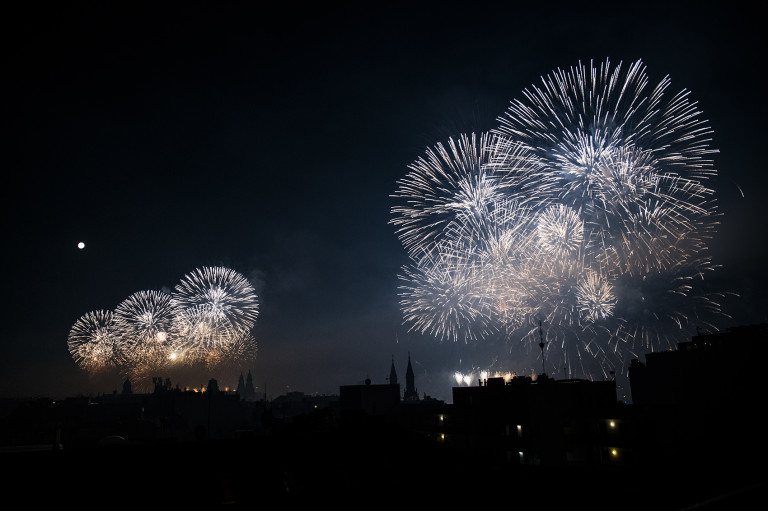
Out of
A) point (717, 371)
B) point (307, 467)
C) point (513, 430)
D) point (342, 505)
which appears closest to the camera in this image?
point (342, 505)

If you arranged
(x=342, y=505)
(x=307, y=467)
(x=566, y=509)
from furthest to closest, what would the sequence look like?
(x=307, y=467)
(x=342, y=505)
(x=566, y=509)

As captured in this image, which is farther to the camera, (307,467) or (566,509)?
(307,467)

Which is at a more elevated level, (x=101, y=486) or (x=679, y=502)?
(x=679, y=502)

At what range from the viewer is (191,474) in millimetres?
19250

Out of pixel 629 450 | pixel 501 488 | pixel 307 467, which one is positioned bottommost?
pixel 629 450

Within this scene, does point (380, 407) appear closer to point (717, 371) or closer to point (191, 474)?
point (717, 371)

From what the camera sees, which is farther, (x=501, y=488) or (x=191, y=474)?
(x=501, y=488)

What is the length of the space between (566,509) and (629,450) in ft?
136

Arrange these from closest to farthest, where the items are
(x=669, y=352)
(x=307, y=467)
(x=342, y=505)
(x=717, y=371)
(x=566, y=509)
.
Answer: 1. (x=566, y=509)
2. (x=342, y=505)
3. (x=307, y=467)
4. (x=717, y=371)
5. (x=669, y=352)

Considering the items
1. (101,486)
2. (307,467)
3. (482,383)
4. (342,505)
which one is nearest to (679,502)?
(342,505)

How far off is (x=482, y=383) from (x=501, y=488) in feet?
155

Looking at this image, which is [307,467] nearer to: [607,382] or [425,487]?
[425,487]

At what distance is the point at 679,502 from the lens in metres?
8.95

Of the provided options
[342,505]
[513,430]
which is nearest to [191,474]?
[342,505]
